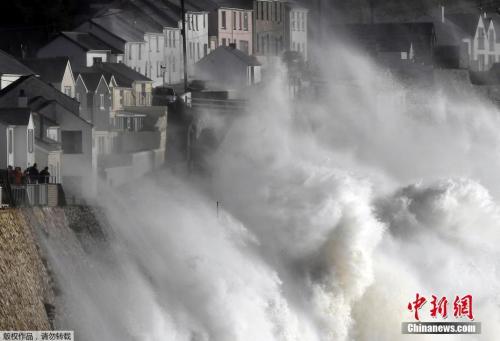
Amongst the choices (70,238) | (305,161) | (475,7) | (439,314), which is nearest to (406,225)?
(439,314)

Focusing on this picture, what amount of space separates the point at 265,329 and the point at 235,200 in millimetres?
11384

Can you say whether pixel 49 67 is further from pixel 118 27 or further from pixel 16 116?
pixel 118 27

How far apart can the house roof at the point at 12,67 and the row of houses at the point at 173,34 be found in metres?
9.50

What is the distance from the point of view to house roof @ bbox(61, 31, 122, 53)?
216 feet

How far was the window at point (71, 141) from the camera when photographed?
164 feet

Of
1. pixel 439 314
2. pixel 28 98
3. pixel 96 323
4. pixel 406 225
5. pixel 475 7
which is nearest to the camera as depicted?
pixel 96 323

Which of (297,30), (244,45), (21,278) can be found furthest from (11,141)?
(297,30)

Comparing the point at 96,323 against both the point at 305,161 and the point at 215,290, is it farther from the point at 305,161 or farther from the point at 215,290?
the point at 305,161

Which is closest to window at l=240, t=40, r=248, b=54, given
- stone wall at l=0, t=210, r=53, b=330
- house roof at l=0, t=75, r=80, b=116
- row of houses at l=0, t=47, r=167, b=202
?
row of houses at l=0, t=47, r=167, b=202

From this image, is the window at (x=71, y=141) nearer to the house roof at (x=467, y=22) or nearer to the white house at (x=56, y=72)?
the white house at (x=56, y=72)

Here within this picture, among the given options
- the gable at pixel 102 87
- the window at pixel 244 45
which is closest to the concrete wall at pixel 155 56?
the window at pixel 244 45

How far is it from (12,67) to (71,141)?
4.52m

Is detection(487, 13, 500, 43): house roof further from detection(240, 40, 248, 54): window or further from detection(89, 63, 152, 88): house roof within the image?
detection(89, 63, 152, 88): house roof

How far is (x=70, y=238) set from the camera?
1471 inches
